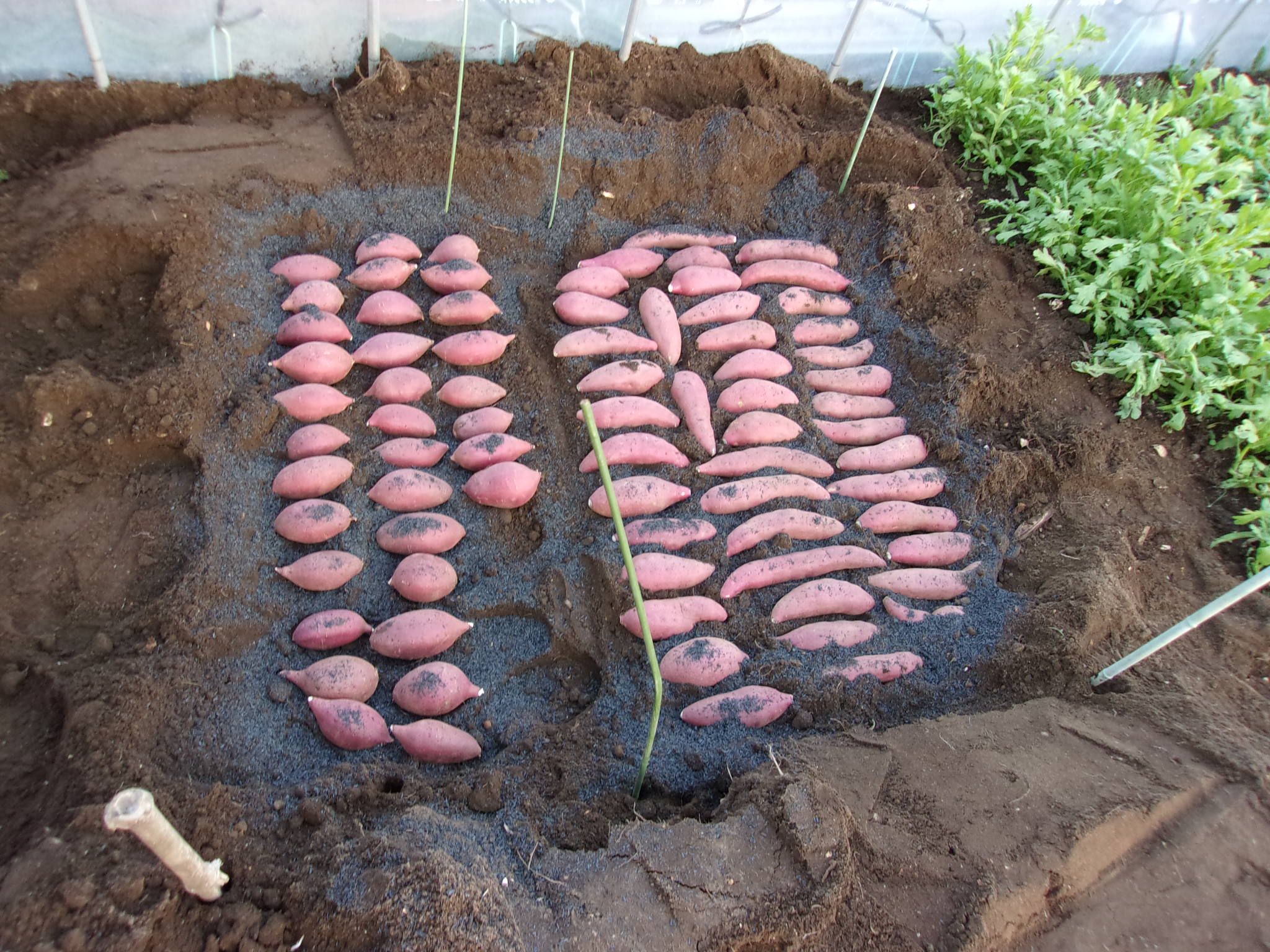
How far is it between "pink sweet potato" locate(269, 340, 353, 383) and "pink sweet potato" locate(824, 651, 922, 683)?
153cm

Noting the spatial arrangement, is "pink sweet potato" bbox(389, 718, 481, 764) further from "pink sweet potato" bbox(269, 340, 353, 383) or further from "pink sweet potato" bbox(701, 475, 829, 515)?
"pink sweet potato" bbox(269, 340, 353, 383)

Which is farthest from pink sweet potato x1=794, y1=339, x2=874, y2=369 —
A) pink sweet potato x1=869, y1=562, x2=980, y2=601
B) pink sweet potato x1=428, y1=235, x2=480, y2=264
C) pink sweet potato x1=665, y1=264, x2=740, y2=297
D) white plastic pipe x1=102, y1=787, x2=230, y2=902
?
white plastic pipe x1=102, y1=787, x2=230, y2=902

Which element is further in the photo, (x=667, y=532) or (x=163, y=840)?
(x=667, y=532)

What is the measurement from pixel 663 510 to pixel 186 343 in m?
1.35

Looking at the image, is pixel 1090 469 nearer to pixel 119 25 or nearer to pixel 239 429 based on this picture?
pixel 239 429

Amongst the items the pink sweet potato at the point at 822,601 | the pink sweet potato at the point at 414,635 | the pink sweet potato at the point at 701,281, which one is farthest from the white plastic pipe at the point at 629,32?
the pink sweet potato at the point at 414,635

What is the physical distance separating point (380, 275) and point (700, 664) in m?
1.51

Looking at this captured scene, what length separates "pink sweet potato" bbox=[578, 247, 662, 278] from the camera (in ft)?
8.38

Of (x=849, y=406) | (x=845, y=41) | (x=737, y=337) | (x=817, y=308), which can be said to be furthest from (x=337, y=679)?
(x=845, y=41)

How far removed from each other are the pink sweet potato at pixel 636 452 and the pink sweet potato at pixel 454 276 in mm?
698

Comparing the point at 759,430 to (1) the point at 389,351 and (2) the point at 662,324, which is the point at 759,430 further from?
(1) the point at 389,351

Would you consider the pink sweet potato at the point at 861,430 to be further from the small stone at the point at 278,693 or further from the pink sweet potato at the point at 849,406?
the small stone at the point at 278,693

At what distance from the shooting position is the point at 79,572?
179cm

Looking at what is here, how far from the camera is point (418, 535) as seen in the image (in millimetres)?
1946
